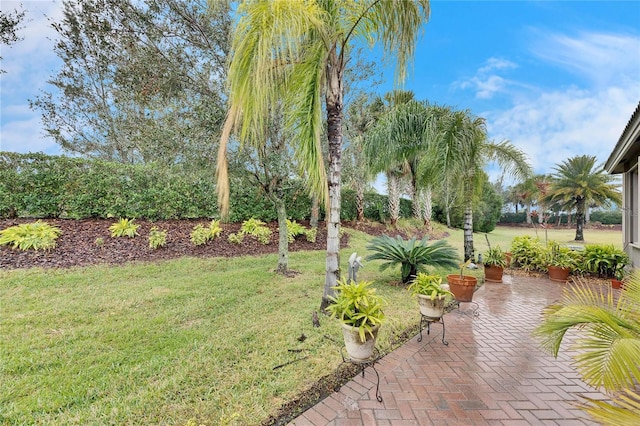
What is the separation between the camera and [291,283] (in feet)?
18.9

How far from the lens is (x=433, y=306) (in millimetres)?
3342

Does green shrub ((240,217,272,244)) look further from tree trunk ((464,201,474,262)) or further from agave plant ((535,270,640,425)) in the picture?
agave plant ((535,270,640,425))

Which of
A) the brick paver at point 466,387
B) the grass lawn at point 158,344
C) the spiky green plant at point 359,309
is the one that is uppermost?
the spiky green plant at point 359,309

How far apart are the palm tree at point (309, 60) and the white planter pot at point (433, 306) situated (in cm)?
118

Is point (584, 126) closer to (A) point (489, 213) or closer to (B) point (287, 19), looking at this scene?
(B) point (287, 19)

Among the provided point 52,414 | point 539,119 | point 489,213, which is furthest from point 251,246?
point 489,213

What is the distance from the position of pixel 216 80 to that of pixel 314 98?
331 centimetres

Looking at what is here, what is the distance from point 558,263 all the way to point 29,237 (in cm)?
1250

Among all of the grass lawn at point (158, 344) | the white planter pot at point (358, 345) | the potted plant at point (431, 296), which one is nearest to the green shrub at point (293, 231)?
the grass lawn at point (158, 344)

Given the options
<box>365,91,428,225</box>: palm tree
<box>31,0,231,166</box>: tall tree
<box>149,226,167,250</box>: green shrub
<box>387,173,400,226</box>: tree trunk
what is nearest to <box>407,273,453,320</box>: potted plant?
<box>31,0,231,166</box>: tall tree

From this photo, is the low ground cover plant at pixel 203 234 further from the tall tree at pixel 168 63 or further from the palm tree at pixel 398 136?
the palm tree at pixel 398 136

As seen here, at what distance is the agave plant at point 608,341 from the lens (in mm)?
1348

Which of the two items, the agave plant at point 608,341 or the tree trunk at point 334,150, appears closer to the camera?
the agave plant at point 608,341

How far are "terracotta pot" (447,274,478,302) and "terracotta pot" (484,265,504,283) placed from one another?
8.26ft
